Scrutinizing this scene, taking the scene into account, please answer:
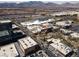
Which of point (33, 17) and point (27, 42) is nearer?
point (33, 17)

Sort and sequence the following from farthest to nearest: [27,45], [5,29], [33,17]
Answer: [27,45], [5,29], [33,17]

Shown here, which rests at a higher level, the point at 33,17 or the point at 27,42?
the point at 33,17

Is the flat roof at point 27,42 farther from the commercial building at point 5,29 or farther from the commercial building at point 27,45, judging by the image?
the commercial building at point 5,29

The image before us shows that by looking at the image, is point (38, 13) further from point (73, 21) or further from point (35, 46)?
point (35, 46)

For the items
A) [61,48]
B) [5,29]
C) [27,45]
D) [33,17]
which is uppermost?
[33,17]

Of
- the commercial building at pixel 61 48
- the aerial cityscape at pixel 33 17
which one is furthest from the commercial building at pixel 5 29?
the commercial building at pixel 61 48

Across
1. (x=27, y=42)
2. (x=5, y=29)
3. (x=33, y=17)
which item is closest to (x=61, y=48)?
(x=27, y=42)

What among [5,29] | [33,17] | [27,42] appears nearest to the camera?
[33,17]

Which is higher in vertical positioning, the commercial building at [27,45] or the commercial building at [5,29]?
the commercial building at [5,29]

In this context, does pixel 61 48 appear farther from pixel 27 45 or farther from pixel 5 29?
pixel 5 29

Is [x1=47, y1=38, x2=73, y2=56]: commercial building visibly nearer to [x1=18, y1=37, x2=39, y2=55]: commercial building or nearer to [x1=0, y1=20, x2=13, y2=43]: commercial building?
[x1=18, y1=37, x2=39, y2=55]: commercial building

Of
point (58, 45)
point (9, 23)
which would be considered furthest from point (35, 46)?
point (9, 23)
